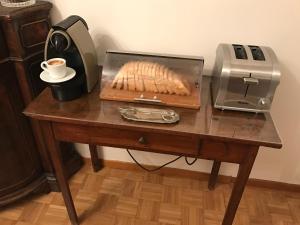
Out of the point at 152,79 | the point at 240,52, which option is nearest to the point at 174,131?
the point at 152,79

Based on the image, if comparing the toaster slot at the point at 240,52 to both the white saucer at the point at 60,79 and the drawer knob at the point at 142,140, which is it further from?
the white saucer at the point at 60,79

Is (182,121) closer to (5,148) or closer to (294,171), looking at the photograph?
(5,148)

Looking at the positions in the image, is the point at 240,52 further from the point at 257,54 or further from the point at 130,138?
the point at 130,138

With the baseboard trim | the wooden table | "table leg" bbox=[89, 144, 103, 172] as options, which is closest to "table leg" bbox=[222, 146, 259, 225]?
the wooden table

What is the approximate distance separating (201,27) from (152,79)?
12.8 inches

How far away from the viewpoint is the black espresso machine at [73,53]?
0.87 meters

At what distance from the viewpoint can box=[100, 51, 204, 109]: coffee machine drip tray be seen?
93cm

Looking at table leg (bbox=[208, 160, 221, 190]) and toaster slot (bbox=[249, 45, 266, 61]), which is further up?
toaster slot (bbox=[249, 45, 266, 61])

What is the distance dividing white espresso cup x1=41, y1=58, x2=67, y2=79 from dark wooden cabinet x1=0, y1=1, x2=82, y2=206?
0.66ft

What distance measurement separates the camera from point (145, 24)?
108cm

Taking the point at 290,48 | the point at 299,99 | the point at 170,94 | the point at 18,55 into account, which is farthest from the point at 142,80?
the point at 299,99

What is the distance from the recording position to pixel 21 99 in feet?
3.67

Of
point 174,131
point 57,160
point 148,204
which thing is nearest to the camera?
point 174,131

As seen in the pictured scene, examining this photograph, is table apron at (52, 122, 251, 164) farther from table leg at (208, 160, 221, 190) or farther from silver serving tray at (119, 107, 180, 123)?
table leg at (208, 160, 221, 190)
